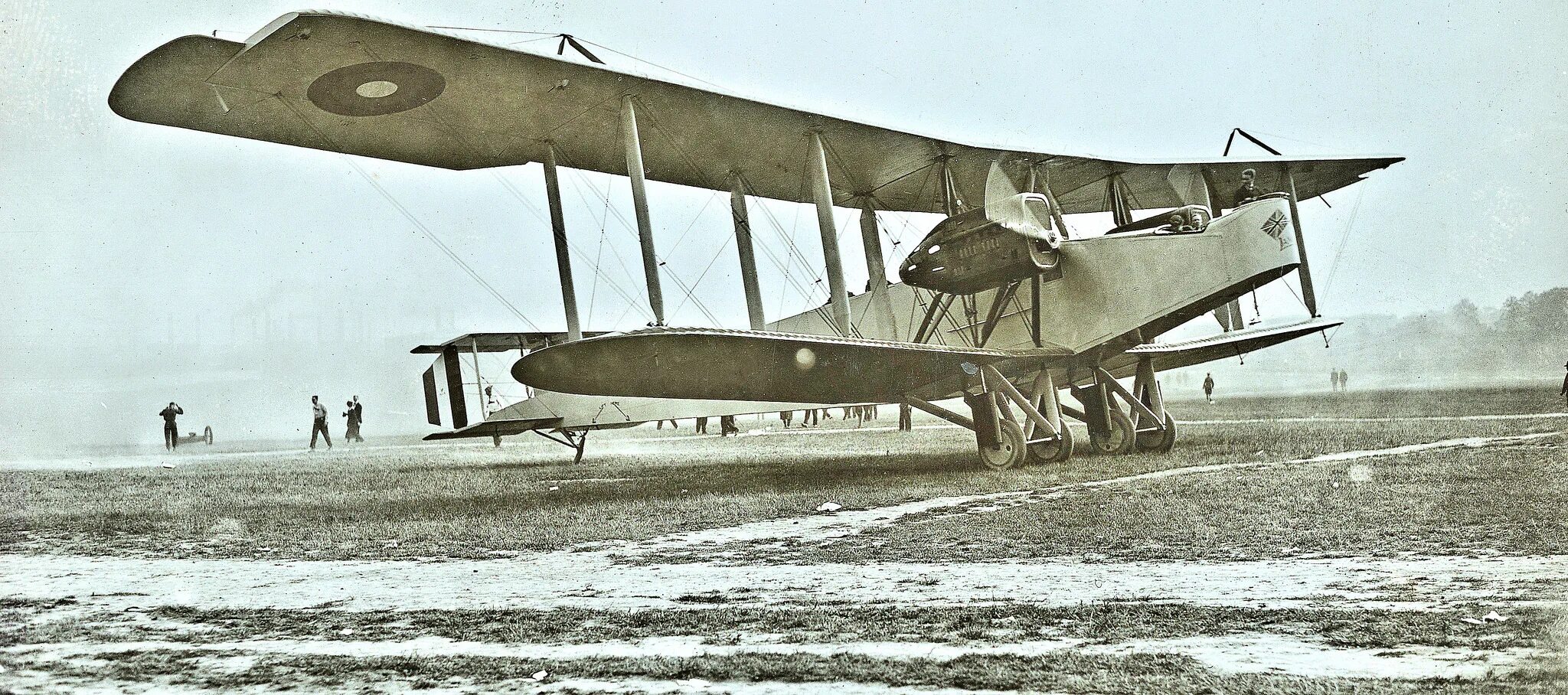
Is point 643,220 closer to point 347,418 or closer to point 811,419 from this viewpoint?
point 347,418

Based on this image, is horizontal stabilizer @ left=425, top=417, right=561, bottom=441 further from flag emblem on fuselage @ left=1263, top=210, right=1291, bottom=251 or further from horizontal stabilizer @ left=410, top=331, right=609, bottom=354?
flag emblem on fuselage @ left=1263, top=210, right=1291, bottom=251

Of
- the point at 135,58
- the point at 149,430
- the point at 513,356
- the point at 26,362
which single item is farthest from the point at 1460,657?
the point at 513,356

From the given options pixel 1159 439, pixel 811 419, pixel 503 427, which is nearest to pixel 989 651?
pixel 1159 439

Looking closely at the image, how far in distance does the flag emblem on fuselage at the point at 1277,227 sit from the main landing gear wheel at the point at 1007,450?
2.63 metres

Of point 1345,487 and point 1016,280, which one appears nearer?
point 1345,487

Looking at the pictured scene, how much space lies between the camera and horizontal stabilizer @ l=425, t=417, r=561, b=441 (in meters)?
12.3

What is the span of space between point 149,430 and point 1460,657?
1270 cm

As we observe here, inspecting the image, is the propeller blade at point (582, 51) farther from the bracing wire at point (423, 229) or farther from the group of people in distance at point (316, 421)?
the group of people in distance at point (316, 421)

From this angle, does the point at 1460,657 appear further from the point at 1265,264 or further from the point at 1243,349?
the point at 1243,349

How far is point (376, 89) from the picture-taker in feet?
22.2

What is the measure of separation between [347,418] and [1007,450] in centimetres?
1278

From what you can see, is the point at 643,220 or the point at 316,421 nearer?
the point at 643,220

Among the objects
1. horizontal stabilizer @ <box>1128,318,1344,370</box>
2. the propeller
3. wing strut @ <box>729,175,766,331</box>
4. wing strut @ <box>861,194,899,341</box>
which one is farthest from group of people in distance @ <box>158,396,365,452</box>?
horizontal stabilizer @ <box>1128,318,1344,370</box>

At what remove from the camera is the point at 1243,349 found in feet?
32.4
